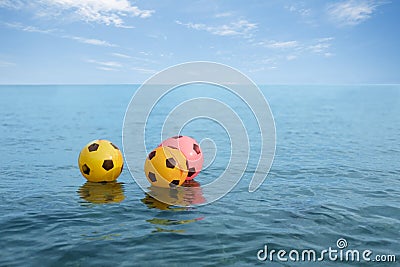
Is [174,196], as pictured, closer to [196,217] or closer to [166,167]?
[166,167]

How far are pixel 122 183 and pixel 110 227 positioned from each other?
388cm

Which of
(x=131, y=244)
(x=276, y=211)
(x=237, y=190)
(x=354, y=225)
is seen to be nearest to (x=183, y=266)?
(x=131, y=244)

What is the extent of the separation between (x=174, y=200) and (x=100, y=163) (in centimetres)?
290

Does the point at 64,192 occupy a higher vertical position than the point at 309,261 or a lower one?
higher

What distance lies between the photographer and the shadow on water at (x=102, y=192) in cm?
1039

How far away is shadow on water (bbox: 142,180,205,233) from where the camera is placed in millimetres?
8750

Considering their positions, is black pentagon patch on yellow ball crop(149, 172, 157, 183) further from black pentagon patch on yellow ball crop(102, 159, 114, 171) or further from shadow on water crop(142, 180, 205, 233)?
black pentagon patch on yellow ball crop(102, 159, 114, 171)

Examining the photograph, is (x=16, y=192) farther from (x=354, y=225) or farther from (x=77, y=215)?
(x=354, y=225)

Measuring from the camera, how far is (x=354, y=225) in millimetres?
8641

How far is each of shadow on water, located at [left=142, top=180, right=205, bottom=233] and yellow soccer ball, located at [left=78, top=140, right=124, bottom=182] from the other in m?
1.43

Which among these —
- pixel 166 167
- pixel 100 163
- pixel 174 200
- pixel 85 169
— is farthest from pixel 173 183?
pixel 85 169

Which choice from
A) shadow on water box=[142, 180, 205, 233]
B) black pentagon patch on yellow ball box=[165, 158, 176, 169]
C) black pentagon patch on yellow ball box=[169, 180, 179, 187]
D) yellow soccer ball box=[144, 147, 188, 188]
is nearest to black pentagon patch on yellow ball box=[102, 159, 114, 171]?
yellow soccer ball box=[144, 147, 188, 188]

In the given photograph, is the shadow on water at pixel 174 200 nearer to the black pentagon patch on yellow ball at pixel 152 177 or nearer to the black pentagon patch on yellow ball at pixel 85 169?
the black pentagon patch on yellow ball at pixel 152 177

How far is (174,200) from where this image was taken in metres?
10.5
